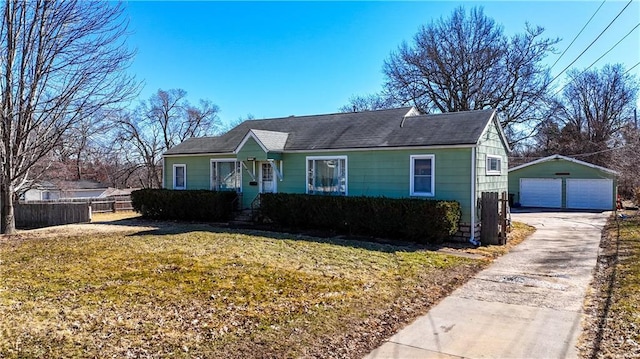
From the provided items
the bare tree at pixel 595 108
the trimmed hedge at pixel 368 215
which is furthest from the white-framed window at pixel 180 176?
the bare tree at pixel 595 108

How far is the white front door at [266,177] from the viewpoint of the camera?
16230 mm

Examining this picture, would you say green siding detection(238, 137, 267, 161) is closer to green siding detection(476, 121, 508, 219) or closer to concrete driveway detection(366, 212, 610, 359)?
green siding detection(476, 121, 508, 219)

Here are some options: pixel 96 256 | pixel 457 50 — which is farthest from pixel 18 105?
pixel 457 50

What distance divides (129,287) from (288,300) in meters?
2.58

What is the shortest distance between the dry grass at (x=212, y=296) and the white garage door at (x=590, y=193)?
1959 centimetres

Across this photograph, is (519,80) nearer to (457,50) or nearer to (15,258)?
(457,50)

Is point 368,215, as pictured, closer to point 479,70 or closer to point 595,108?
point 479,70

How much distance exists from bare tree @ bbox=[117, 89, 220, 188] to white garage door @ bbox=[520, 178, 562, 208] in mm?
32767

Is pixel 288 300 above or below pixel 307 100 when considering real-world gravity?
below

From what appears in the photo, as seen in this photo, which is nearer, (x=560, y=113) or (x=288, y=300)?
(x=288, y=300)

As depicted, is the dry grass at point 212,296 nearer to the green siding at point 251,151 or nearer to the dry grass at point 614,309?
the dry grass at point 614,309

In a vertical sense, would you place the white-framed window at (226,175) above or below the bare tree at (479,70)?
below

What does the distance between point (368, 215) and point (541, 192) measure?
61.3ft

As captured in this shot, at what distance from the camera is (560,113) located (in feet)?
116
